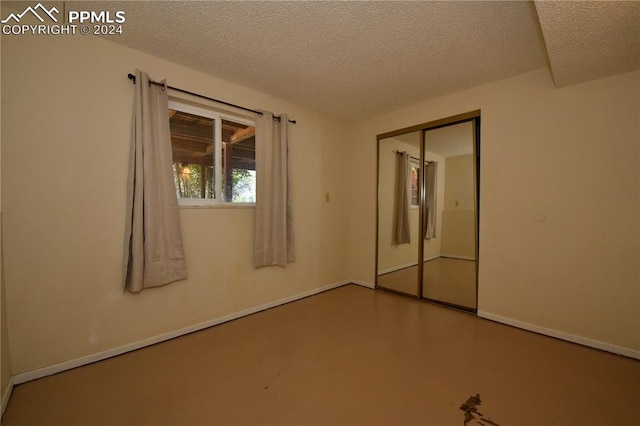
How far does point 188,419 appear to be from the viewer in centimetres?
144

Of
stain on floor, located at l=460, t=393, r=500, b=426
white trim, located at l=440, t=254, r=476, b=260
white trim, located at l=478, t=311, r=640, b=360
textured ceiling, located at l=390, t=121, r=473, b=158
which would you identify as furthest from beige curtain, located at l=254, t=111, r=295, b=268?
white trim, located at l=478, t=311, r=640, b=360

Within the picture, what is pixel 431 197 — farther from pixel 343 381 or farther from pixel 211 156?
pixel 211 156

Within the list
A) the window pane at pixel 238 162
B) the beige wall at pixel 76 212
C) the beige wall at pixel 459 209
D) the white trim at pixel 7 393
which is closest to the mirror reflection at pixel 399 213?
the beige wall at pixel 459 209

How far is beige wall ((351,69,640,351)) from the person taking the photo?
6.92ft

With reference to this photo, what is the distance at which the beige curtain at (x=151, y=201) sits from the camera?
208cm

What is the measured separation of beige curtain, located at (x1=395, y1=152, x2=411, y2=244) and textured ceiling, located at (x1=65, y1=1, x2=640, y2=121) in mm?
1070

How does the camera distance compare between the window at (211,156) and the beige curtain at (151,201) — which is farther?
the window at (211,156)

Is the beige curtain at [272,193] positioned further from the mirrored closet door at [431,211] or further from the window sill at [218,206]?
the mirrored closet door at [431,211]

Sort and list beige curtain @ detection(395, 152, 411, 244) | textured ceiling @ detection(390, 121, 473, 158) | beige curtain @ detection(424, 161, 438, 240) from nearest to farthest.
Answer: textured ceiling @ detection(390, 121, 473, 158)
beige curtain @ detection(424, 161, 438, 240)
beige curtain @ detection(395, 152, 411, 244)

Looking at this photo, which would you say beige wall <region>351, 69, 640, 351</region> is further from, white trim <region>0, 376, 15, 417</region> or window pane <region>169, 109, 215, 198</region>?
white trim <region>0, 376, 15, 417</region>

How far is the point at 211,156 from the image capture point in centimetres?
268

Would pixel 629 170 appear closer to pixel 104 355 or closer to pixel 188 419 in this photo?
pixel 188 419

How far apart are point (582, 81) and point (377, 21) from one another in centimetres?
187

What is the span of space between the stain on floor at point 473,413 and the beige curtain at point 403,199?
7.02ft
